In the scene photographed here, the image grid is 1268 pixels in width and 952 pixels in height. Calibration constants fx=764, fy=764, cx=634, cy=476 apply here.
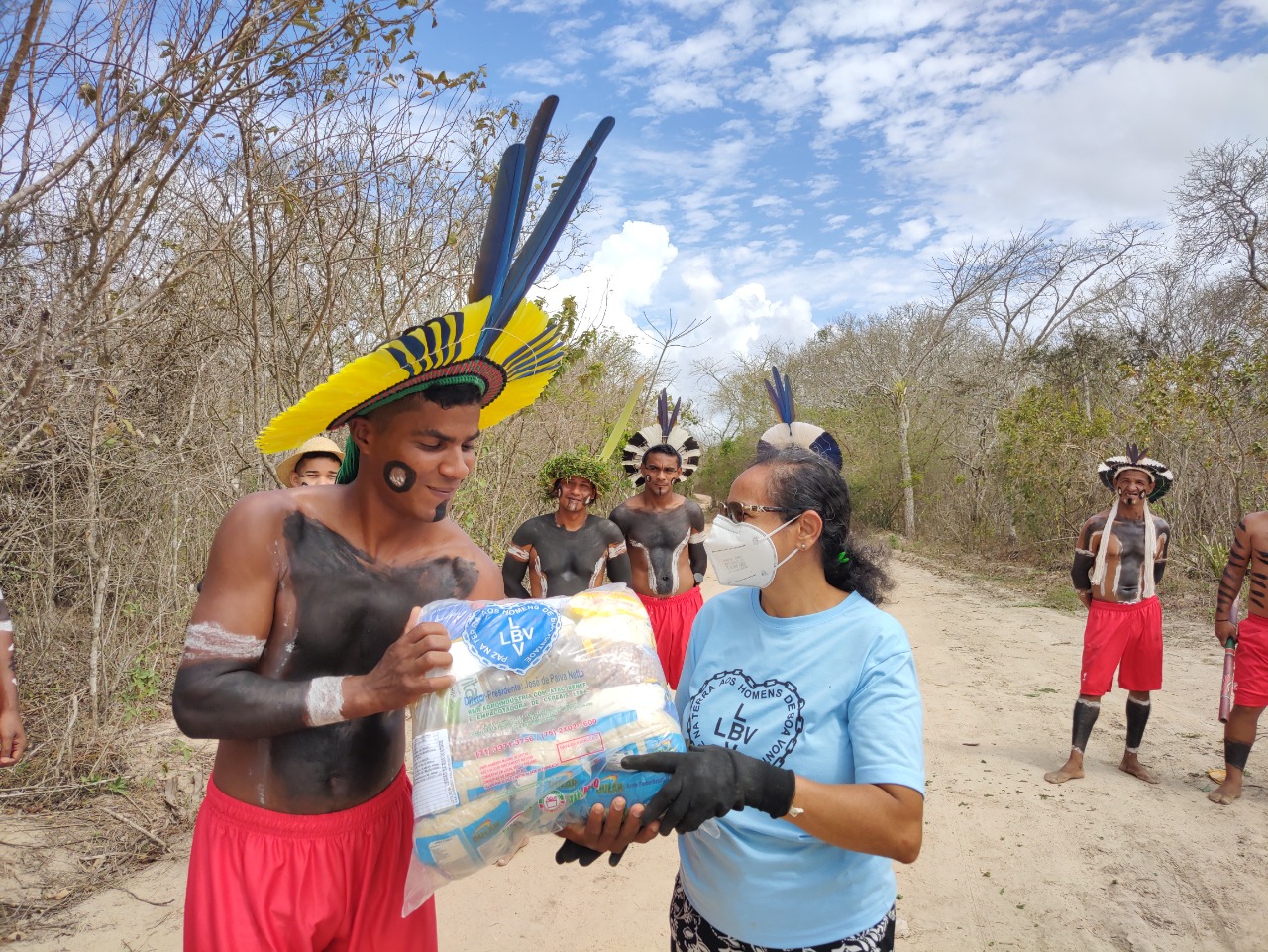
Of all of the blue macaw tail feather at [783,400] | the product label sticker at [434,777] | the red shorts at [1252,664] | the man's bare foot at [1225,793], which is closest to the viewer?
the product label sticker at [434,777]

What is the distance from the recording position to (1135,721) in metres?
5.25

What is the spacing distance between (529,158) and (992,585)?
1285cm

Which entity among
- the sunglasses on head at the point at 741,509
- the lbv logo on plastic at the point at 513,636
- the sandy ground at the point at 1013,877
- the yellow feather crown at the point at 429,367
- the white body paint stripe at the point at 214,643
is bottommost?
the sandy ground at the point at 1013,877

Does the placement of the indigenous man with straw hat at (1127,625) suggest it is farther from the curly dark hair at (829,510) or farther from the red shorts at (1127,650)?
the curly dark hair at (829,510)

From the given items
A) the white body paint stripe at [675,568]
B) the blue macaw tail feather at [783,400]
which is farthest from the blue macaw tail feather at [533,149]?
the white body paint stripe at [675,568]

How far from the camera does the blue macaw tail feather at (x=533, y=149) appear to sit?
1670mm

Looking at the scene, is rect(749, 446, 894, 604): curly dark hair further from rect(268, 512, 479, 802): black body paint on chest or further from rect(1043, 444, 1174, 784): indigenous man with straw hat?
rect(1043, 444, 1174, 784): indigenous man with straw hat

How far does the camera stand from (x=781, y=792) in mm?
1431

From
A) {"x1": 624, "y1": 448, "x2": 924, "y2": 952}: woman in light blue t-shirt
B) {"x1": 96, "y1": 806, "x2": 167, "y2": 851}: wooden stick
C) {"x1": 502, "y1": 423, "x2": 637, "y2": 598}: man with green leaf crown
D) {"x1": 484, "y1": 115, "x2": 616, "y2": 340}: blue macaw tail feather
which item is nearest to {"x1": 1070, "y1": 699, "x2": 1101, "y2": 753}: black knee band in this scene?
{"x1": 502, "y1": 423, "x2": 637, "y2": 598}: man with green leaf crown

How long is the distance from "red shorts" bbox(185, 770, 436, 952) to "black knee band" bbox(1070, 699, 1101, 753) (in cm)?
491

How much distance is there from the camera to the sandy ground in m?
3.42

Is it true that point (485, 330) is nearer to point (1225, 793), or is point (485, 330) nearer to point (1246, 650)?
point (1246, 650)

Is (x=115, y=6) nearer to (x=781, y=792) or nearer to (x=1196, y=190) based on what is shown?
(x=781, y=792)

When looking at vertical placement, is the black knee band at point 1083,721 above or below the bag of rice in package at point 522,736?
below
